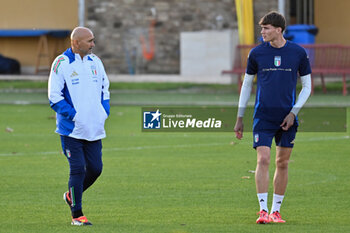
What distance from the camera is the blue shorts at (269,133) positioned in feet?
27.0

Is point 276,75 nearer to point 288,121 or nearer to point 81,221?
point 288,121

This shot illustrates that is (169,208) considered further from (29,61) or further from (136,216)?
(29,61)

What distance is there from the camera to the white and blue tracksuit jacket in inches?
315

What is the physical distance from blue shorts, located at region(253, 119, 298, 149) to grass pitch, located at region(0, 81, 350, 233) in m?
0.70

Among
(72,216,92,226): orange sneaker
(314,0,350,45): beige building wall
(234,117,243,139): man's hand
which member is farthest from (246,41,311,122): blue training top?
(314,0,350,45): beige building wall

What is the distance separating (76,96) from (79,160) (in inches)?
21.5

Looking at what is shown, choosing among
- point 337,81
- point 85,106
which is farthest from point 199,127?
point 337,81

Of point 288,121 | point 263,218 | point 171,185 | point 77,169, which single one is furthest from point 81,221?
point 171,185

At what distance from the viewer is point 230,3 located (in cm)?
3103

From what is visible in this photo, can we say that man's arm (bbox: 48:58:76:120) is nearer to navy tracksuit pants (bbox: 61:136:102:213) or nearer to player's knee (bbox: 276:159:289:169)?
navy tracksuit pants (bbox: 61:136:102:213)

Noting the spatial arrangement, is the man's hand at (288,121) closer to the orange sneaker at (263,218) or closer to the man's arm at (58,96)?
the orange sneaker at (263,218)

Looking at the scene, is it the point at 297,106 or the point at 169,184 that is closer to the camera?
the point at 297,106

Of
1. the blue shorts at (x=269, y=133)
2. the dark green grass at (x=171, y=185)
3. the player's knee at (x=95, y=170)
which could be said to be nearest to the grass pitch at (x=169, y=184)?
the dark green grass at (x=171, y=185)

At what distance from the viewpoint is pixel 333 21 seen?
Answer: 33156 mm
